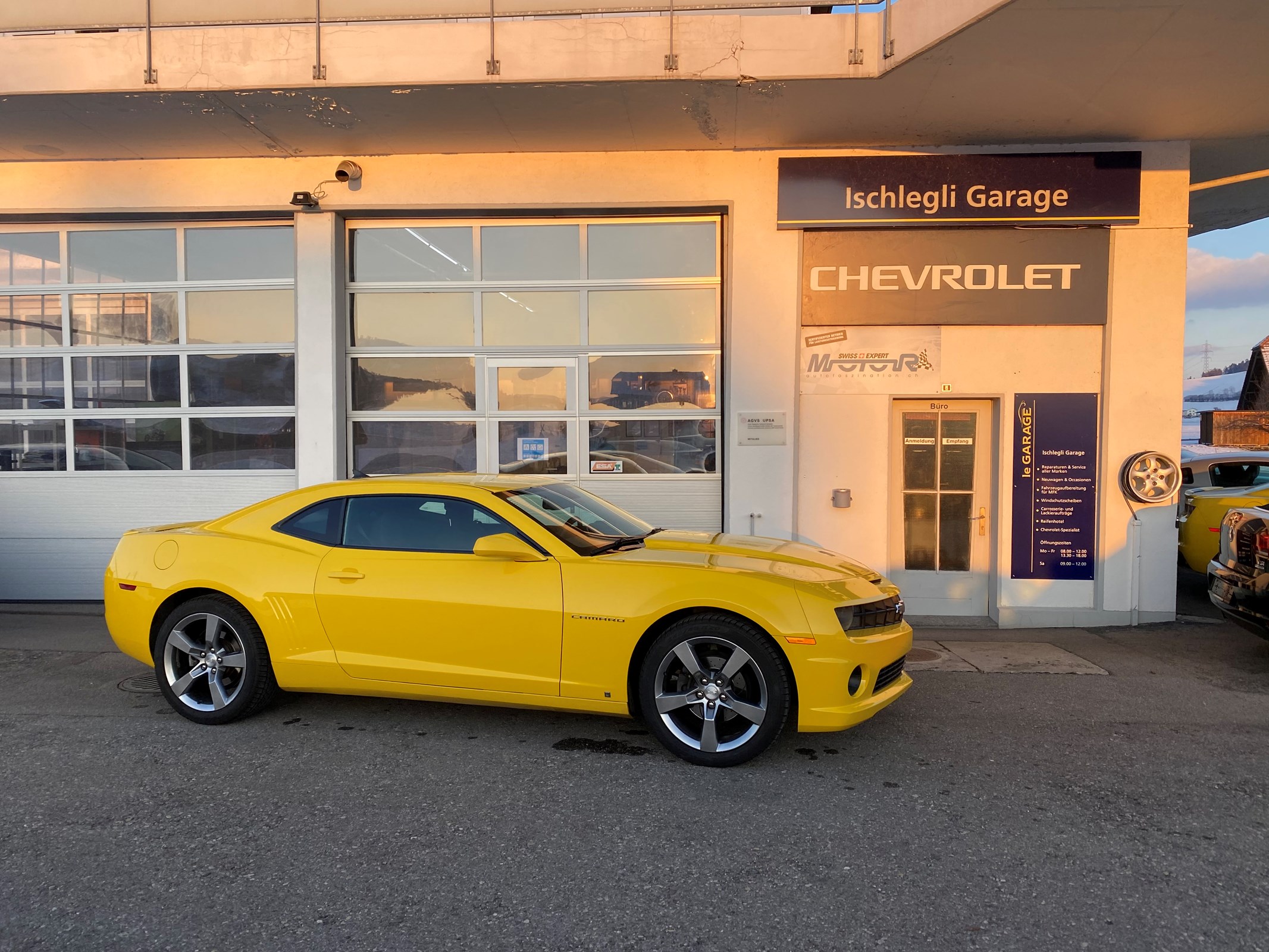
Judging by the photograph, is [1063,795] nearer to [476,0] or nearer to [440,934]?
[440,934]

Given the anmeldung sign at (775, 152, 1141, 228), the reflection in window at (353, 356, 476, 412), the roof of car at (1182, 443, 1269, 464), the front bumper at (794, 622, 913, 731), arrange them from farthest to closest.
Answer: the roof of car at (1182, 443, 1269, 464)
the reflection in window at (353, 356, 476, 412)
the anmeldung sign at (775, 152, 1141, 228)
the front bumper at (794, 622, 913, 731)

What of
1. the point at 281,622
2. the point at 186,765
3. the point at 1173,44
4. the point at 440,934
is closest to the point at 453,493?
the point at 281,622

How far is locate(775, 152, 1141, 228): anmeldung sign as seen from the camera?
773cm

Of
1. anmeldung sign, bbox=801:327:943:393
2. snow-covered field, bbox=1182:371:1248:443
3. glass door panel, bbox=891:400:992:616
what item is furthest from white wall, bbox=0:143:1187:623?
snow-covered field, bbox=1182:371:1248:443

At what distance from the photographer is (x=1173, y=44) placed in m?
5.86

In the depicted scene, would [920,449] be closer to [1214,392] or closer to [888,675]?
[888,675]

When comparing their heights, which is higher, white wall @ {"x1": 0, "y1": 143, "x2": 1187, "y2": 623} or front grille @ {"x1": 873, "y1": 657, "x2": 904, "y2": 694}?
white wall @ {"x1": 0, "y1": 143, "x2": 1187, "y2": 623}

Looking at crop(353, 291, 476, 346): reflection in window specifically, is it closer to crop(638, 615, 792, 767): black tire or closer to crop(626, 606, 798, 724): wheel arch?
crop(626, 606, 798, 724): wheel arch

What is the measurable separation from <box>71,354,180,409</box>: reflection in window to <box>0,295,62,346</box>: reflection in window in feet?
1.26

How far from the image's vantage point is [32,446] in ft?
29.1

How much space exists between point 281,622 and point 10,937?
2.11 meters

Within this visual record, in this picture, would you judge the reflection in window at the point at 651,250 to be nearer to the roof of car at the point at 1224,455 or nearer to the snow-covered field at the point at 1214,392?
the roof of car at the point at 1224,455

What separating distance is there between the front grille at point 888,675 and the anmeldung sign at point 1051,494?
13.4 feet

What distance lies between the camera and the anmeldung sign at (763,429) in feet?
26.2
